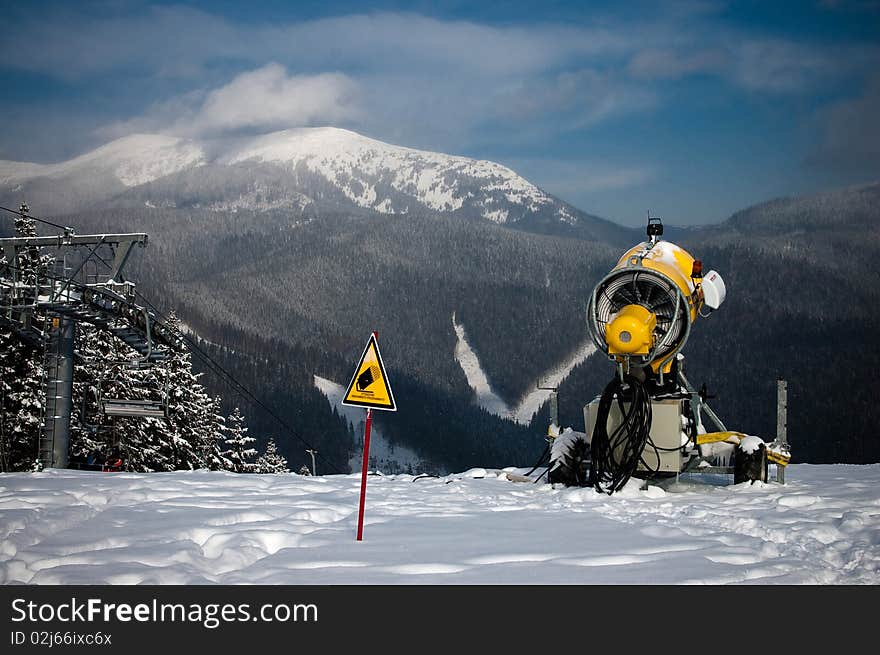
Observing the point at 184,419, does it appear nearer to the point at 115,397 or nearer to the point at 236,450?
the point at 115,397

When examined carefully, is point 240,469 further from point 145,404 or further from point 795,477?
point 795,477

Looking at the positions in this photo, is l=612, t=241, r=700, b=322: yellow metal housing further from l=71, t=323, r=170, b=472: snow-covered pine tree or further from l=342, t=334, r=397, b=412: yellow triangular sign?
l=71, t=323, r=170, b=472: snow-covered pine tree

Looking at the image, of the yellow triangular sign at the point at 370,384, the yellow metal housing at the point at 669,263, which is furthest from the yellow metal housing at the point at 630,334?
the yellow triangular sign at the point at 370,384

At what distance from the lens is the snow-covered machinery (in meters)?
14.2

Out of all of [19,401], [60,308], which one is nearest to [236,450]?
[19,401]

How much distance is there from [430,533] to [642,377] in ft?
20.8

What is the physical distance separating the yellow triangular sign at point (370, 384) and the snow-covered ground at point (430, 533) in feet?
5.10

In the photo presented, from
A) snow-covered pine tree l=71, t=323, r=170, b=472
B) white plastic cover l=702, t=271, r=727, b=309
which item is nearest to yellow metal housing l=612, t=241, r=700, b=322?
white plastic cover l=702, t=271, r=727, b=309

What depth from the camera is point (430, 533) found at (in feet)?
32.7

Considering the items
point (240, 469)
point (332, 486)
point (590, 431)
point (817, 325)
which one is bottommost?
point (240, 469)

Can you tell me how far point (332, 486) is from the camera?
49.9ft

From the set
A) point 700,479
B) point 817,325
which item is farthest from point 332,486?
point 817,325
